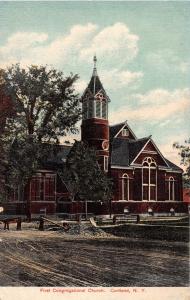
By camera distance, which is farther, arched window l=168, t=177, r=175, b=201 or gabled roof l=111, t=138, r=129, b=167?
gabled roof l=111, t=138, r=129, b=167

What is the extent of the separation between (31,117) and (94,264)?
22.7 ft

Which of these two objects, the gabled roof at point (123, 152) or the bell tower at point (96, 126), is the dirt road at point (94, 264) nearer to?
the bell tower at point (96, 126)

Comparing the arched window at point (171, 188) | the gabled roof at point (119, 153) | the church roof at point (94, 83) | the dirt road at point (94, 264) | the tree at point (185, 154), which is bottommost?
the dirt road at point (94, 264)

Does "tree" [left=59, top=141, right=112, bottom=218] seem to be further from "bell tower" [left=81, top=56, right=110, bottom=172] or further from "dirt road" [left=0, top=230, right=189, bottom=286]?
"dirt road" [left=0, top=230, right=189, bottom=286]

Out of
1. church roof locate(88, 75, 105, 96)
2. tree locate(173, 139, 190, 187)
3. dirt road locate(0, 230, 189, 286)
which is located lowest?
dirt road locate(0, 230, 189, 286)

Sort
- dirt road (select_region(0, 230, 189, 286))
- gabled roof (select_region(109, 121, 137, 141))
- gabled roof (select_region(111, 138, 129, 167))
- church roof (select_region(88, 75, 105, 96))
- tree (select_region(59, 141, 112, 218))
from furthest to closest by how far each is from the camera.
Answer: gabled roof (select_region(111, 138, 129, 167)) < tree (select_region(59, 141, 112, 218)) < gabled roof (select_region(109, 121, 137, 141)) < church roof (select_region(88, 75, 105, 96)) < dirt road (select_region(0, 230, 189, 286))

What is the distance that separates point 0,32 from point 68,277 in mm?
5389

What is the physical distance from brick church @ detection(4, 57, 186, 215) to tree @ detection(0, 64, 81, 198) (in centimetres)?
187

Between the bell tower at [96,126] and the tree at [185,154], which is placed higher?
the bell tower at [96,126]

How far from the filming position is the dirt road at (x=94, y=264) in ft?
28.8

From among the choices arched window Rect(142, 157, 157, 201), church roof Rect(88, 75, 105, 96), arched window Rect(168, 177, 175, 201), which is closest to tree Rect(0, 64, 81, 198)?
church roof Rect(88, 75, 105, 96)

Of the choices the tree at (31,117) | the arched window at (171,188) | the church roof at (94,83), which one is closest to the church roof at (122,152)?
the arched window at (171,188)

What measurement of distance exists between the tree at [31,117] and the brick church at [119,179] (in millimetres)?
1873

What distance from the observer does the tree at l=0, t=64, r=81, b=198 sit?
1369cm
